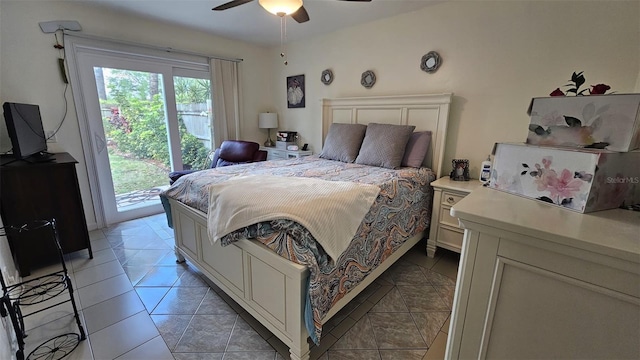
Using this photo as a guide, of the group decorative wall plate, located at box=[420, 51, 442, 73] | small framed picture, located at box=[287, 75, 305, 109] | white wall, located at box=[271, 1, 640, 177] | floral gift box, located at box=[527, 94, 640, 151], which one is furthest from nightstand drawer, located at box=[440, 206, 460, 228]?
small framed picture, located at box=[287, 75, 305, 109]

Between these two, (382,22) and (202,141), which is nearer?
(382,22)

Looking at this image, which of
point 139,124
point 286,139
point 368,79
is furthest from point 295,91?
point 139,124

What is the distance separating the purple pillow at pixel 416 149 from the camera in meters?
2.72

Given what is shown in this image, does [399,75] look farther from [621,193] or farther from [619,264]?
[619,264]

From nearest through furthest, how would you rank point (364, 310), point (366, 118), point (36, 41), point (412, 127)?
point (364, 310)
point (36, 41)
point (412, 127)
point (366, 118)

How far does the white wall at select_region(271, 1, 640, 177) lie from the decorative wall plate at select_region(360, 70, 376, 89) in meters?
0.06

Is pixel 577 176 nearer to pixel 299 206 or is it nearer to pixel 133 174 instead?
pixel 299 206

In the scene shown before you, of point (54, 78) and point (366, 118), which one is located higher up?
point (54, 78)

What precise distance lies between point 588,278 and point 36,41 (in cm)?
423

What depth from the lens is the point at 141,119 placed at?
10.9ft

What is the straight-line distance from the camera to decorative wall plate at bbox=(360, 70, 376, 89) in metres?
3.21

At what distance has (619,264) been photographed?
58 centimetres

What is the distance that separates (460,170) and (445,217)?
1.68 ft

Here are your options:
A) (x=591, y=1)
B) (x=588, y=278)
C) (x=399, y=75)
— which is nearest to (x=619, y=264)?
(x=588, y=278)
